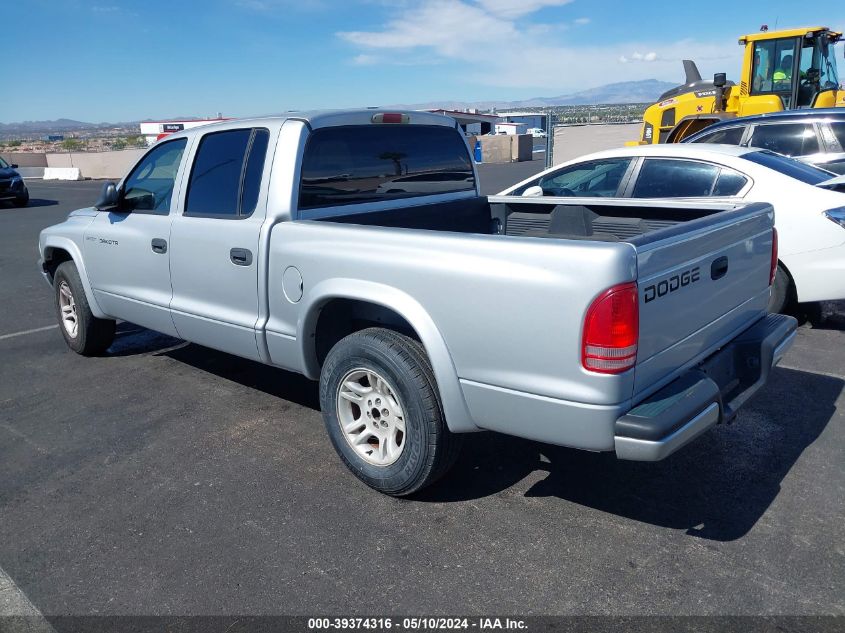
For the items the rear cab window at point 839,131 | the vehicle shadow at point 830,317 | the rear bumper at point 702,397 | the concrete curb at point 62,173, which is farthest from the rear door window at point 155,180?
the concrete curb at point 62,173

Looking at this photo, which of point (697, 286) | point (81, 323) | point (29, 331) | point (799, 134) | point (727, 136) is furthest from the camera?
point (727, 136)

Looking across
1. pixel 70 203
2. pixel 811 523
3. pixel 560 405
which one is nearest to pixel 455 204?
pixel 560 405

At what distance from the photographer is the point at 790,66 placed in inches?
533

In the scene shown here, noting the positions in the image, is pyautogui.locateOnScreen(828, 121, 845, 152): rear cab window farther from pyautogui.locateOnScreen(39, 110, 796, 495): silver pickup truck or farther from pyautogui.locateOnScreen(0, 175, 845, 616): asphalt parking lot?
pyautogui.locateOnScreen(39, 110, 796, 495): silver pickup truck

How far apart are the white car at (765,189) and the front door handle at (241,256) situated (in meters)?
2.75

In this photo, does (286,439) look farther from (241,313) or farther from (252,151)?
(252,151)

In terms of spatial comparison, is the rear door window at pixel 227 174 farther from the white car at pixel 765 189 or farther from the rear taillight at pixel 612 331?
the white car at pixel 765 189

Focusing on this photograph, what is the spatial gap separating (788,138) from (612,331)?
310 inches

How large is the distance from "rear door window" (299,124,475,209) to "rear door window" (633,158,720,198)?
1.89 m

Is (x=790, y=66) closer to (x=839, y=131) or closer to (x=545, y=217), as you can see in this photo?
(x=839, y=131)

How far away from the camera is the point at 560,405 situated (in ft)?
9.39

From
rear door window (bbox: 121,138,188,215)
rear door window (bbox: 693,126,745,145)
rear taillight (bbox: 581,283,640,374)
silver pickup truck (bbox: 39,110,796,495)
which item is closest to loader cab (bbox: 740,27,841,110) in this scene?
rear door window (bbox: 693,126,745,145)

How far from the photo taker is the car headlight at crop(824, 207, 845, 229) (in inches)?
219

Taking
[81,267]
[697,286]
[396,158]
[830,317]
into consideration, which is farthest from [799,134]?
[81,267]
